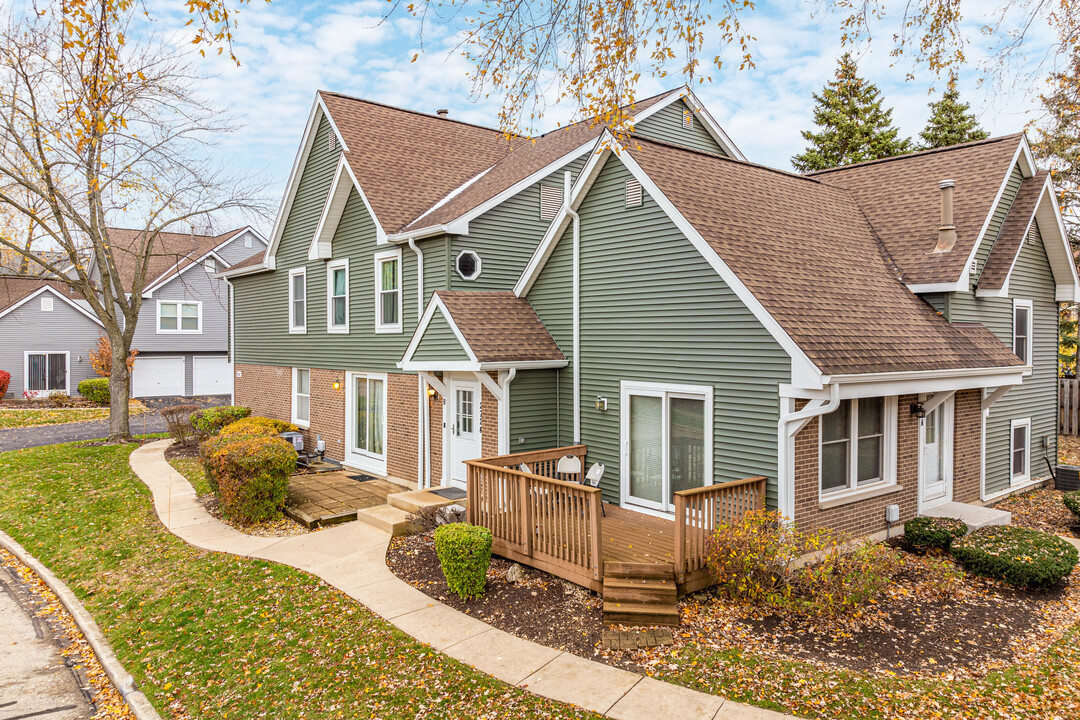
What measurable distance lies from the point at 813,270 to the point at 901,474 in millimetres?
3417

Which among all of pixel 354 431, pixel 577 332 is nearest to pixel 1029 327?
pixel 577 332

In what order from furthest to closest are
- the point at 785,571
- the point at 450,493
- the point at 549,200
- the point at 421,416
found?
the point at 549,200 < the point at 421,416 < the point at 450,493 < the point at 785,571

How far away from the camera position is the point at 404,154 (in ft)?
53.3

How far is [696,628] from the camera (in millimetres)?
6977

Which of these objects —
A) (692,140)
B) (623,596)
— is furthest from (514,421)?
(692,140)

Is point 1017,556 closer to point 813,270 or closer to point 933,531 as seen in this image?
point 933,531

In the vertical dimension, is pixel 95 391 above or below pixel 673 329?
below

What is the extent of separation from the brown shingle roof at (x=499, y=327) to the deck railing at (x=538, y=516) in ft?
6.49

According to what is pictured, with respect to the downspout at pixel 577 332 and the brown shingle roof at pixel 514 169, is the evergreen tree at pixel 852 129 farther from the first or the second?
the downspout at pixel 577 332

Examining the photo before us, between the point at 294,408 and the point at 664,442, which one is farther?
the point at 294,408

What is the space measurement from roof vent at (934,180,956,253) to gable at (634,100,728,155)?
5516 mm

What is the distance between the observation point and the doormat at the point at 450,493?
1145 centimetres

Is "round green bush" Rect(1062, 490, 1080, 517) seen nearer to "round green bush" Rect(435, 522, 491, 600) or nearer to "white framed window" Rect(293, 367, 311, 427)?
"round green bush" Rect(435, 522, 491, 600)

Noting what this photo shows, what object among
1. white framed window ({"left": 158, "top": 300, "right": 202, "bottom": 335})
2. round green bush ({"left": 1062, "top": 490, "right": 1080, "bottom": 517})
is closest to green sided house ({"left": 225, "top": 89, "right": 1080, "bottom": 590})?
round green bush ({"left": 1062, "top": 490, "right": 1080, "bottom": 517})
